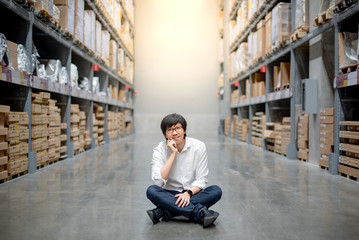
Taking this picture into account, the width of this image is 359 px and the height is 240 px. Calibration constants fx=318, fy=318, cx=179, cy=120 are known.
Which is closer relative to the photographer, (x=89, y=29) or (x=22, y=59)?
(x=22, y=59)

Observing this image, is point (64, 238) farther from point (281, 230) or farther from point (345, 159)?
point (345, 159)

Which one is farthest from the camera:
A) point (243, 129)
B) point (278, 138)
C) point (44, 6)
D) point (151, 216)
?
point (243, 129)

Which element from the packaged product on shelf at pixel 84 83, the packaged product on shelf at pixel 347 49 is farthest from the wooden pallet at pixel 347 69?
the packaged product on shelf at pixel 84 83

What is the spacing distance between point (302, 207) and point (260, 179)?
1.61 meters

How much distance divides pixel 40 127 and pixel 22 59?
127 cm

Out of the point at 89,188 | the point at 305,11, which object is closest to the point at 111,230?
the point at 89,188

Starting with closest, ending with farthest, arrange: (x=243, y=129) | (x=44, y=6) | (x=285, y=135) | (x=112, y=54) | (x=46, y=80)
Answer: (x=44, y=6) → (x=46, y=80) → (x=285, y=135) → (x=112, y=54) → (x=243, y=129)

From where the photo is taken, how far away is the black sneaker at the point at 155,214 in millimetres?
2688

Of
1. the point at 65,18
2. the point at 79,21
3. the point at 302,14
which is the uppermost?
the point at 79,21

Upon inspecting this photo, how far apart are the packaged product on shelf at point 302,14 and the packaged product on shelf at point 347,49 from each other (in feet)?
5.66

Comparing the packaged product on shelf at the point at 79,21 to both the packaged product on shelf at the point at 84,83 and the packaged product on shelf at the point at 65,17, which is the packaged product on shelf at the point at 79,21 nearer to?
the packaged product on shelf at the point at 65,17

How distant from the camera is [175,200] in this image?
8.90 ft

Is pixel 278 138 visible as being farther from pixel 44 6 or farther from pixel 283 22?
pixel 44 6

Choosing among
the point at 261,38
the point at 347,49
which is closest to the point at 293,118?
the point at 347,49
